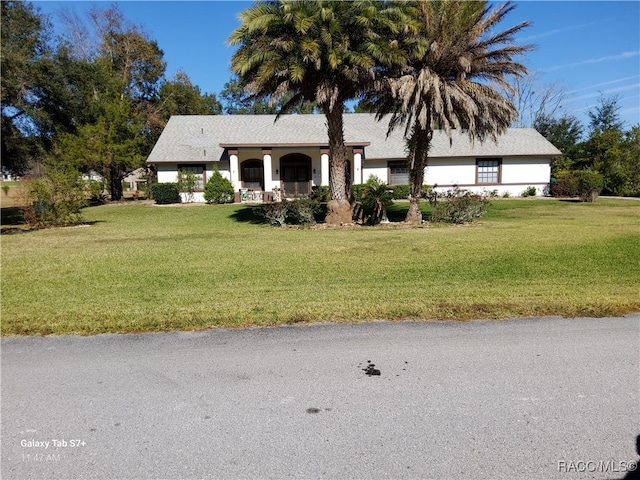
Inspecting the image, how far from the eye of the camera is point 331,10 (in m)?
13.9

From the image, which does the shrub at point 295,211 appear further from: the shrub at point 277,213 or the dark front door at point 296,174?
the dark front door at point 296,174

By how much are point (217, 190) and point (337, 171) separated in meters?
14.1

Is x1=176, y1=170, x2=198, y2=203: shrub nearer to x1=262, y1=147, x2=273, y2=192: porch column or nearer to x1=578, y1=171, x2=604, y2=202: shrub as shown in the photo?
x1=262, y1=147, x2=273, y2=192: porch column

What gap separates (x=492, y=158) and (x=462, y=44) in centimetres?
1887

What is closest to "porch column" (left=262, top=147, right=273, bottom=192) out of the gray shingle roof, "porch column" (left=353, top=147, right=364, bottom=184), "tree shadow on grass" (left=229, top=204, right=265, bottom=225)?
the gray shingle roof

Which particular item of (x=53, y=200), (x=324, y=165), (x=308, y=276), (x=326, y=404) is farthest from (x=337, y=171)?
(x=326, y=404)

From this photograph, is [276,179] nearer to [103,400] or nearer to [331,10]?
[331,10]

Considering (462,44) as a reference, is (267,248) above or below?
below

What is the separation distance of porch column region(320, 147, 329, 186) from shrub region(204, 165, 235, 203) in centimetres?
623

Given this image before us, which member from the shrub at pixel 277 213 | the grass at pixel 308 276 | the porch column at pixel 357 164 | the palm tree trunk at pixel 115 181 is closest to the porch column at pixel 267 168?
the porch column at pixel 357 164

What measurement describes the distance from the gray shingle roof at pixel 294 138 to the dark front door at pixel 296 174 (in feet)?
4.59

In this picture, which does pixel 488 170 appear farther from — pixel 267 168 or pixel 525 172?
pixel 267 168

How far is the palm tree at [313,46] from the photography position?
545 inches

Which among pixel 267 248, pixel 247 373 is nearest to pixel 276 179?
pixel 267 248
